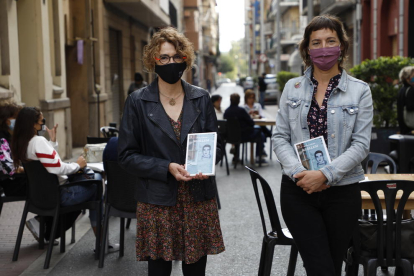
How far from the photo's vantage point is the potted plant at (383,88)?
12.9 metres

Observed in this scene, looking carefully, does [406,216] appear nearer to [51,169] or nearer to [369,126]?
[369,126]

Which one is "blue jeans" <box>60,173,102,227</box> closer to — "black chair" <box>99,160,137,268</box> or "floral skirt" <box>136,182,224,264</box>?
"black chair" <box>99,160,137,268</box>

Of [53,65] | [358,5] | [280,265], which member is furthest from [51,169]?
[358,5]

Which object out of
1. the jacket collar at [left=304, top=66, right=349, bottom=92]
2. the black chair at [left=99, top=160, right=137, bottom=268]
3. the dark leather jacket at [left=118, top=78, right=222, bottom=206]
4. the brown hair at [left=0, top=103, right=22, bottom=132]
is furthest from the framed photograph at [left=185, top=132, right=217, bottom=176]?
the brown hair at [left=0, top=103, right=22, bottom=132]

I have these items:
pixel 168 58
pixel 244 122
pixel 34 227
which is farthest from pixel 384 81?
pixel 168 58

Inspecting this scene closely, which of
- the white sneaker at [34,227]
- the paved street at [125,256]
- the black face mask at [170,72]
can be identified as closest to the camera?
the black face mask at [170,72]

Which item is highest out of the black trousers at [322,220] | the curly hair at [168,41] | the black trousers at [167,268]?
the curly hair at [168,41]

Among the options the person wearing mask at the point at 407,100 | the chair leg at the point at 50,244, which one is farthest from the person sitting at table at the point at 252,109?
the chair leg at the point at 50,244

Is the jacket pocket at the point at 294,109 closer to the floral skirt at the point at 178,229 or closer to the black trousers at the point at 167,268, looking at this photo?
the floral skirt at the point at 178,229

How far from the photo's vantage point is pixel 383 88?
42.4 ft

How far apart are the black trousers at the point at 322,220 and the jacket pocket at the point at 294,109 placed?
1.20 feet

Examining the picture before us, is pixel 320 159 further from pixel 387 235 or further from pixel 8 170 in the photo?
pixel 8 170

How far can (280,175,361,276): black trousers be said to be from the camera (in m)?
3.60

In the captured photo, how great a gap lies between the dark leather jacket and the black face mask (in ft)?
0.36
